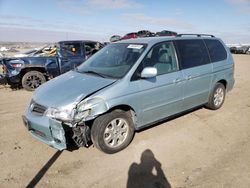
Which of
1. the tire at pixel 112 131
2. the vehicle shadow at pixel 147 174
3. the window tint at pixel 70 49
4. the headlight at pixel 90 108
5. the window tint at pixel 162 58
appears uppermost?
the window tint at pixel 162 58

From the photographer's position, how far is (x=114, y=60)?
4.72 meters

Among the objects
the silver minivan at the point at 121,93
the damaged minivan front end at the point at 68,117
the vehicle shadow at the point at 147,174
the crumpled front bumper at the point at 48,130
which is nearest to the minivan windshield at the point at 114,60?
the silver minivan at the point at 121,93

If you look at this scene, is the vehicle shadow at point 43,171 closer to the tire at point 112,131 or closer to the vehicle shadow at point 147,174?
the tire at point 112,131

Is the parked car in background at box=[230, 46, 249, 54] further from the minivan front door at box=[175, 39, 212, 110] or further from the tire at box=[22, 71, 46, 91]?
the minivan front door at box=[175, 39, 212, 110]

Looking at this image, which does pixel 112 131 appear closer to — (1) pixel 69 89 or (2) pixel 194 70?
(1) pixel 69 89

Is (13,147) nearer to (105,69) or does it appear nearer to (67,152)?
(67,152)

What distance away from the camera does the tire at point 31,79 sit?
8727 mm

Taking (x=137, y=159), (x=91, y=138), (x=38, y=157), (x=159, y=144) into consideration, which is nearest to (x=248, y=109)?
(x=159, y=144)

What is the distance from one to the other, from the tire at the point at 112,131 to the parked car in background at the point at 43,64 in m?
5.09

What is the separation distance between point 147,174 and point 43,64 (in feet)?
21.3

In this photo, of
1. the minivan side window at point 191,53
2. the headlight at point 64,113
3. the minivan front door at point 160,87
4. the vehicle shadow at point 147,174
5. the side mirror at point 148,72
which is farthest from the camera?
the minivan side window at point 191,53

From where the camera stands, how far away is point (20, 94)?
8375 millimetres

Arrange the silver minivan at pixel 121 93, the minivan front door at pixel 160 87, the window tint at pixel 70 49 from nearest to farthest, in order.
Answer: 1. the silver minivan at pixel 121 93
2. the minivan front door at pixel 160 87
3. the window tint at pixel 70 49

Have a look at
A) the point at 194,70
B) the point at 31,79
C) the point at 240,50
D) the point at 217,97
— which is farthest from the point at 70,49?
the point at 240,50
